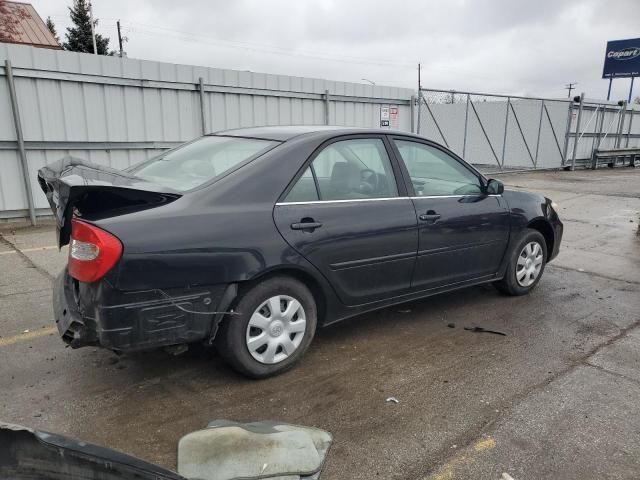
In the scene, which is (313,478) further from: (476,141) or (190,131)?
(476,141)

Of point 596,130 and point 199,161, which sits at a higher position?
point 596,130

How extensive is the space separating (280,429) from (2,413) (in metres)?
1.60

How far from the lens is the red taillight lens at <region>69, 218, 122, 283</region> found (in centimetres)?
266

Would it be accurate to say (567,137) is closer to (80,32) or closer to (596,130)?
(596,130)

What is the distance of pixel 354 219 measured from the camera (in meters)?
3.55

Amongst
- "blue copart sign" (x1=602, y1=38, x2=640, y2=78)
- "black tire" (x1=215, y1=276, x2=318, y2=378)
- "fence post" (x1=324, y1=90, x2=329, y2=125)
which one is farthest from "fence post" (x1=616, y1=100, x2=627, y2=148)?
"black tire" (x1=215, y1=276, x2=318, y2=378)

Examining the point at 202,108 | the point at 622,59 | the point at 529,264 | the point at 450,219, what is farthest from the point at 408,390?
the point at 622,59

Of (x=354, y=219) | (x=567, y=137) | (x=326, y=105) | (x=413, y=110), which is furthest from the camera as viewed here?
(x=567, y=137)

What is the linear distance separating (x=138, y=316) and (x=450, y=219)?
2.51m

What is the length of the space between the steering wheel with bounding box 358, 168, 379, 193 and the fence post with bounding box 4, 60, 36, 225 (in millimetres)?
6380

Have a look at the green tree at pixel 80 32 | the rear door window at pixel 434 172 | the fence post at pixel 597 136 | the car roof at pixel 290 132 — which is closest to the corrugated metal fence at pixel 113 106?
the car roof at pixel 290 132

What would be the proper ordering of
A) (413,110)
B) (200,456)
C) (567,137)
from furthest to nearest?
(567,137)
(413,110)
(200,456)

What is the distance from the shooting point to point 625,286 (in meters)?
5.48

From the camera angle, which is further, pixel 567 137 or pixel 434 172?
pixel 567 137
